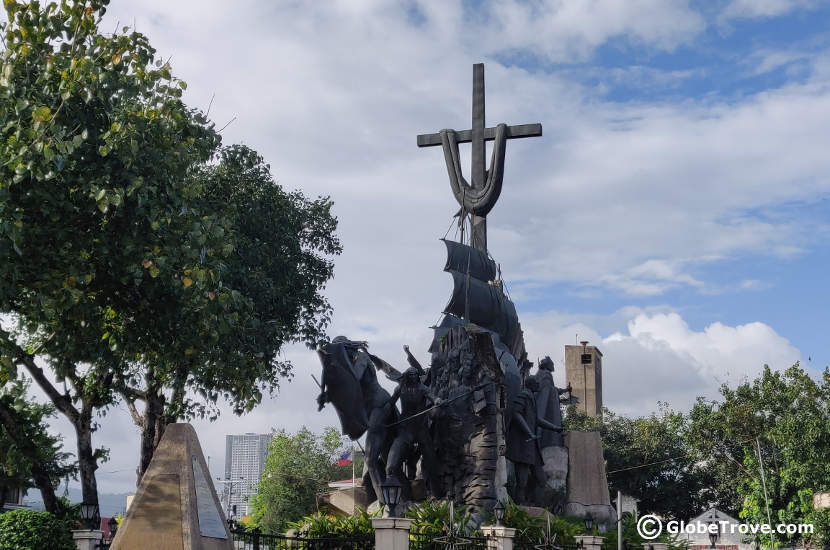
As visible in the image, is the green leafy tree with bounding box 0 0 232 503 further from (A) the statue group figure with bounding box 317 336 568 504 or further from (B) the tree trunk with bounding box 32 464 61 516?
(B) the tree trunk with bounding box 32 464 61 516

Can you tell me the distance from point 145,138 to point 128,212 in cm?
122

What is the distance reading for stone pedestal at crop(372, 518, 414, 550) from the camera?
1345 centimetres

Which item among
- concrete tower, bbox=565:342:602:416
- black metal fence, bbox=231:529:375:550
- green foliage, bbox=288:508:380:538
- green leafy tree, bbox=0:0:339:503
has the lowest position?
black metal fence, bbox=231:529:375:550

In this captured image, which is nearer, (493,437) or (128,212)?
(128,212)

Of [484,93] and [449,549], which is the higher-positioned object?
[484,93]

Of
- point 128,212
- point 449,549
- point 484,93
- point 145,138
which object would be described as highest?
point 484,93

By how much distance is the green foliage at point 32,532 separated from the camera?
15.1 m

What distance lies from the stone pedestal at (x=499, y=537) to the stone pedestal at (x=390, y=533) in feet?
6.84

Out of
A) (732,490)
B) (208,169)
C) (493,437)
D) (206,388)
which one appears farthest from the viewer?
(732,490)

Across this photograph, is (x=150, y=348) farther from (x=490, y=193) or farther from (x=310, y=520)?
(x=490, y=193)

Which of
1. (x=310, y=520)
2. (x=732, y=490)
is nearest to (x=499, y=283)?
(x=310, y=520)

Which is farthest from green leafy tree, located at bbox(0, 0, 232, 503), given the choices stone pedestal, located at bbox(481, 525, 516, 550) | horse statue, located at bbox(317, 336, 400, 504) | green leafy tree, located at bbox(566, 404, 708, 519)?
green leafy tree, located at bbox(566, 404, 708, 519)

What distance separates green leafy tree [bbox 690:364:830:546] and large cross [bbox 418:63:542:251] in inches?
613

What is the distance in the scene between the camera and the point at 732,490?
4184 cm
